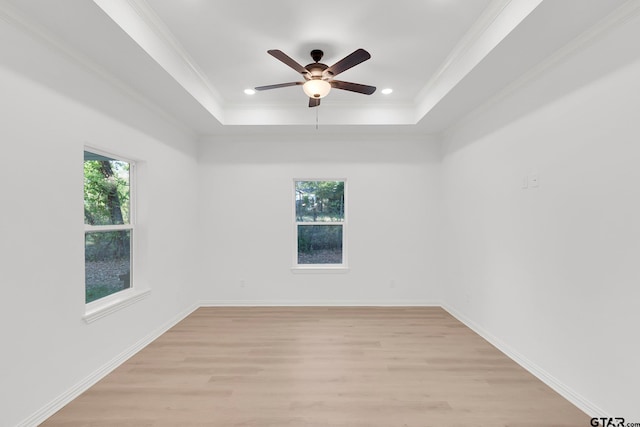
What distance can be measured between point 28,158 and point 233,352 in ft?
7.42

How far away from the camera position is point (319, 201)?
466 cm

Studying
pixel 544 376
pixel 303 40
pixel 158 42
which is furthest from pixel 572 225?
pixel 158 42

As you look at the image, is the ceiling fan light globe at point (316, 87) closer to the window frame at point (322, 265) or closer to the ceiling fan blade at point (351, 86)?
the ceiling fan blade at point (351, 86)

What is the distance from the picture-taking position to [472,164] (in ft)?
11.6

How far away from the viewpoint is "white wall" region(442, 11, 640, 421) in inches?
70.8

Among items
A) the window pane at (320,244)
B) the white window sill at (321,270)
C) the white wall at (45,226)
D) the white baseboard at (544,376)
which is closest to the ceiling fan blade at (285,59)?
the white wall at (45,226)

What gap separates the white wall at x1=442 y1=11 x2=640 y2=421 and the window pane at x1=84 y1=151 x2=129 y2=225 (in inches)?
151

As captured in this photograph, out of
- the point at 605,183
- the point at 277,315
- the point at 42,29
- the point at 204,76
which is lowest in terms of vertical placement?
the point at 277,315

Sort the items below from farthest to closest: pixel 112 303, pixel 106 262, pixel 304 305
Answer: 1. pixel 304 305
2. pixel 106 262
3. pixel 112 303

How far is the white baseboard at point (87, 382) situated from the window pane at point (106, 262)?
58 centimetres

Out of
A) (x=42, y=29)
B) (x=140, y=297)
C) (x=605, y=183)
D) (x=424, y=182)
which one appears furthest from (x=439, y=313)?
(x=42, y=29)

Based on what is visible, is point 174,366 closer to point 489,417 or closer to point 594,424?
point 489,417

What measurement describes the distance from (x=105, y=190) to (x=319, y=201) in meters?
Answer: 2.76

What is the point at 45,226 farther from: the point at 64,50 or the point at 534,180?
the point at 534,180
